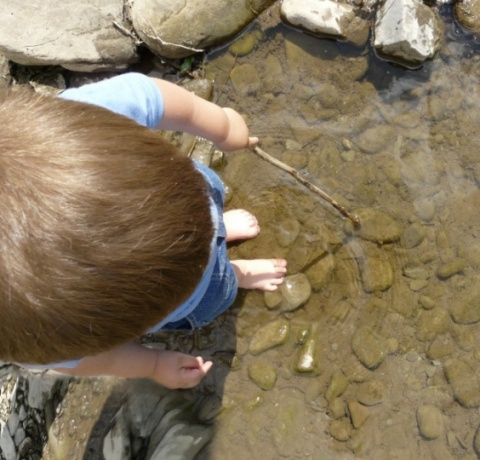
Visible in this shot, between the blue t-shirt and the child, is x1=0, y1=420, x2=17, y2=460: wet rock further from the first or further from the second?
the child

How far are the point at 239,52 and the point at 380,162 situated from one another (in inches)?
31.9

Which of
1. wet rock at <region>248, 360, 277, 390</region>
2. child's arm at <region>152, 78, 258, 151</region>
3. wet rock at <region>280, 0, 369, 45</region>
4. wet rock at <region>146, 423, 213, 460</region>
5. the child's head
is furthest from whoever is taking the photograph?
wet rock at <region>280, 0, 369, 45</region>

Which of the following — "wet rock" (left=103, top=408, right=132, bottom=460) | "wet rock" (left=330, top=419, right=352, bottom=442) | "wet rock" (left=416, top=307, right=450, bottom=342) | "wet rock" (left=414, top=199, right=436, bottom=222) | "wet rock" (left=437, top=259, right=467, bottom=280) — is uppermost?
"wet rock" (left=414, top=199, right=436, bottom=222)

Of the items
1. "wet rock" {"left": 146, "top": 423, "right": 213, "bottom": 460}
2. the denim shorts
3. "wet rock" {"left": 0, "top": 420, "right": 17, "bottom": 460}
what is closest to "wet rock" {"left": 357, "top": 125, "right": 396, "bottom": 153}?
the denim shorts

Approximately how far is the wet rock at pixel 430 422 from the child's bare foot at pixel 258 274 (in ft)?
2.46

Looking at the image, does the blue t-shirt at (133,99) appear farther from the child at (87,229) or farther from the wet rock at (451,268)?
the wet rock at (451,268)

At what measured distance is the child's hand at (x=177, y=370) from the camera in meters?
2.13

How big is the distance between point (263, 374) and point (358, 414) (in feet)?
1.33

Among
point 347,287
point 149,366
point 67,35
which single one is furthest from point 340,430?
point 67,35

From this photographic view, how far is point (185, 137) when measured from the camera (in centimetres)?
254

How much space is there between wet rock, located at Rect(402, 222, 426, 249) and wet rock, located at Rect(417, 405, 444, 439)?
2.10ft

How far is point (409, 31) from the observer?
7.58 feet

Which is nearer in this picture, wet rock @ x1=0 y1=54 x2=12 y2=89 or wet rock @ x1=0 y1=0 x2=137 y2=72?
wet rock @ x1=0 y1=0 x2=137 y2=72

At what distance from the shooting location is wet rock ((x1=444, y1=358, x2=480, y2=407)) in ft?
7.15
